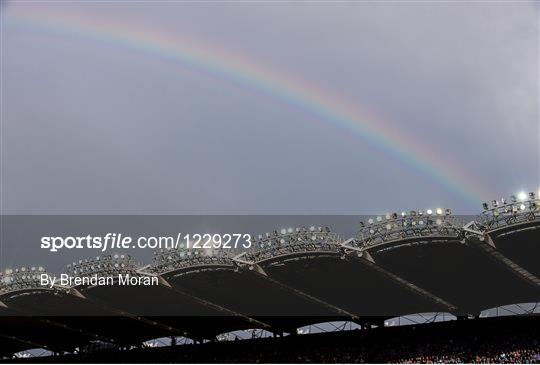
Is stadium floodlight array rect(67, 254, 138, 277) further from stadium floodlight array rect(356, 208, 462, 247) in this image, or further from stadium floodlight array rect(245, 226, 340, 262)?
stadium floodlight array rect(356, 208, 462, 247)

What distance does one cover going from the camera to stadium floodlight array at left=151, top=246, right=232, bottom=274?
57656 millimetres

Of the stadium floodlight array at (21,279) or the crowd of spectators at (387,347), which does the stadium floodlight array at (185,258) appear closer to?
the stadium floodlight array at (21,279)

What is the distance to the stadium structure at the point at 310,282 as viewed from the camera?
49.7 metres

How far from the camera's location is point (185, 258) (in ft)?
192

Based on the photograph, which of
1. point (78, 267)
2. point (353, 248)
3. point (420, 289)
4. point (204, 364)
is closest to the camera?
point (353, 248)

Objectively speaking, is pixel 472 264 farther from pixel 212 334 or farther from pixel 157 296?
pixel 212 334

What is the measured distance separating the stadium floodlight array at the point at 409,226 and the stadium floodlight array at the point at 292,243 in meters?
2.75

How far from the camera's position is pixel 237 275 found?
5953 centimetres

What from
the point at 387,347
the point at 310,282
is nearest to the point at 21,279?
the point at 310,282

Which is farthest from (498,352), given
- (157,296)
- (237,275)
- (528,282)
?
(157,296)

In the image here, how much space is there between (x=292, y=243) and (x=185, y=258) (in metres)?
9.64

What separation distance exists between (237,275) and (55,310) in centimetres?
2168

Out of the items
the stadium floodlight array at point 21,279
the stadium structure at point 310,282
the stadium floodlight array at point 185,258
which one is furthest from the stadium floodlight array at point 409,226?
the stadium floodlight array at point 21,279

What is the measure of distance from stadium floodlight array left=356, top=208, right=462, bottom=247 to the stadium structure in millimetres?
71
